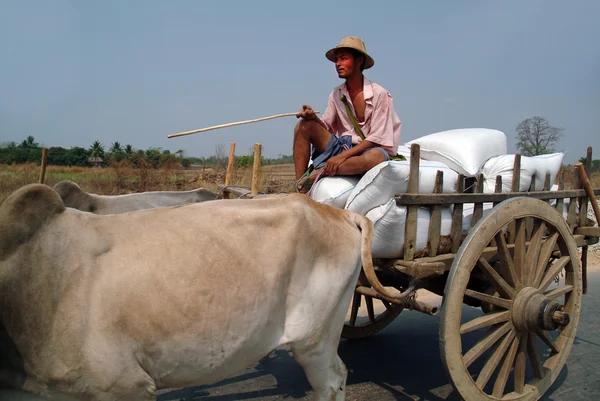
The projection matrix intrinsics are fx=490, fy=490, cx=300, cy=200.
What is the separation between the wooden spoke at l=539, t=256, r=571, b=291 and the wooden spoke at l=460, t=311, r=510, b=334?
1.37 ft

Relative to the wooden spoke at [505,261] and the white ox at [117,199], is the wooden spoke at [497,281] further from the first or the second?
the white ox at [117,199]

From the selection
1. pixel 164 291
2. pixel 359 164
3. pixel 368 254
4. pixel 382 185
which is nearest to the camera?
pixel 164 291

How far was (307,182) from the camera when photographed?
327 centimetres

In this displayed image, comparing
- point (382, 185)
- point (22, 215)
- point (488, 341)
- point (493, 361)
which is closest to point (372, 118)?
point (382, 185)

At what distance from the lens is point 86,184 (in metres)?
12.6

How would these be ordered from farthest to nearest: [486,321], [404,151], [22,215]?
[404,151], [486,321], [22,215]

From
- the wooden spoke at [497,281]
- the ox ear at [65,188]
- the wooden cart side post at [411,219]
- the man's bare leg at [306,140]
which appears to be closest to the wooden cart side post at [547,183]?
the wooden spoke at [497,281]

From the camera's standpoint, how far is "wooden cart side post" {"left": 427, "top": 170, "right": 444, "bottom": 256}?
295cm

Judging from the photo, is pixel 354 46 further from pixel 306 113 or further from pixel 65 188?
pixel 65 188

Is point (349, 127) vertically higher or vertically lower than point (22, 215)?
higher

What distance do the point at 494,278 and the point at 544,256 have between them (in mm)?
577

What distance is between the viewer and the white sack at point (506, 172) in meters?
3.41

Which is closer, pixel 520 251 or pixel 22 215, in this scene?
pixel 22 215

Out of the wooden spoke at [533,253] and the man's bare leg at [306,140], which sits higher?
the man's bare leg at [306,140]
